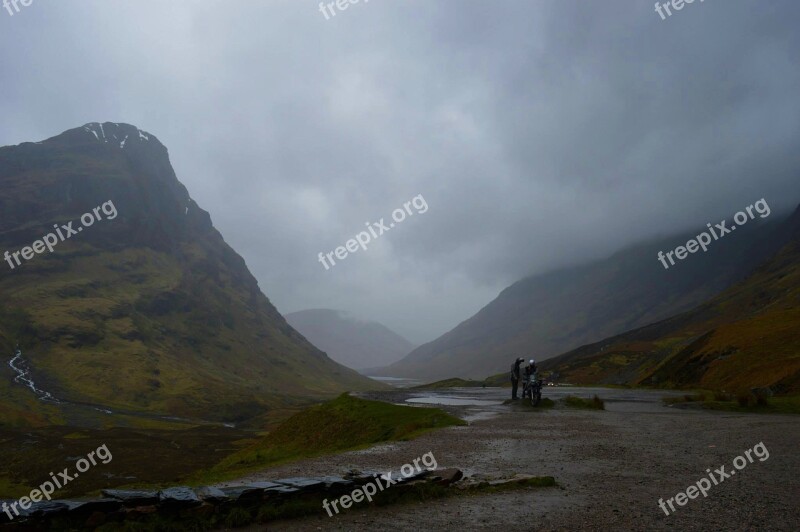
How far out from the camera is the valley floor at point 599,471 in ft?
Answer: 30.8


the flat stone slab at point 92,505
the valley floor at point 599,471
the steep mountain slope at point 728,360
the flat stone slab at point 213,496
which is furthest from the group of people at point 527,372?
the flat stone slab at point 92,505

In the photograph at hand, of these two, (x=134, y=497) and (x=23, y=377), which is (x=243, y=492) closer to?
(x=134, y=497)

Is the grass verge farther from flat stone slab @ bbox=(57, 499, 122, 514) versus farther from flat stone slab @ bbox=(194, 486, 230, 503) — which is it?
flat stone slab @ bbox=(57, 499, 122, 514)

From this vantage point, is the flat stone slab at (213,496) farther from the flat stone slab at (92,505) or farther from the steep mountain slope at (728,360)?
the steep mountain slope at (728,360)

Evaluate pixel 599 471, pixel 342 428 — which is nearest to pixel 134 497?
pixel 599 471

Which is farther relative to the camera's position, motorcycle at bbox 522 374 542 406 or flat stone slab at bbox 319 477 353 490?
motorcycle at bbox 522 374 542 406

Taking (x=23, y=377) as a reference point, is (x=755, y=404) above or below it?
below

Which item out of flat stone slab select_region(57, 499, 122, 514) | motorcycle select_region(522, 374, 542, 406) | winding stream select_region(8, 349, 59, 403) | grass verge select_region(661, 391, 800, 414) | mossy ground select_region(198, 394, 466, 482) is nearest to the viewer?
flat stone slab select_region(57, 499, 122, 514)

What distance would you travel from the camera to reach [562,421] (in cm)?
2495

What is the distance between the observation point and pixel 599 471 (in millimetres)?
13422

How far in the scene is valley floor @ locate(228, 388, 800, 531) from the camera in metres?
9.38

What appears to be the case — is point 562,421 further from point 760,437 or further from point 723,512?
point 723,512

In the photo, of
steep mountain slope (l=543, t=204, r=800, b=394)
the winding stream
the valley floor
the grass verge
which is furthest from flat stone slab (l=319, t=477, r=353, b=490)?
the winding stream

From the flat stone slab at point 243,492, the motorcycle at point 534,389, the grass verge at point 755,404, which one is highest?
the flat stone slab at point 243,492
